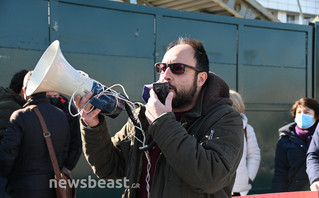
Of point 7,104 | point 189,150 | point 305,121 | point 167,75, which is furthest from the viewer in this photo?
point 305,121

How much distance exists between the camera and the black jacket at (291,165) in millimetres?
4570

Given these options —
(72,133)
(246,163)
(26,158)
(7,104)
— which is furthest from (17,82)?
(246,163)

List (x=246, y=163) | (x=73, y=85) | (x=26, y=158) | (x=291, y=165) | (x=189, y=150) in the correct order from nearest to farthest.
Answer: (x=189, y=150) < (x=73, y=85) < (x=26, y=158) < (x=246, y=163) < (x=291, y=165)

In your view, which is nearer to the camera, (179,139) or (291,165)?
(179,139)

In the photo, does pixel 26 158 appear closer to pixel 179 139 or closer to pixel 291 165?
pixel 179 139

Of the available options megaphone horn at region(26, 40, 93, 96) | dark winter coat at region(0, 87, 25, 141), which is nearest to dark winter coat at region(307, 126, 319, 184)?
megaphone horn at region(26, 40, 93, 96)

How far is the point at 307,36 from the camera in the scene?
6336 mm

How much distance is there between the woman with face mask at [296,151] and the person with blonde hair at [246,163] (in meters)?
0.44

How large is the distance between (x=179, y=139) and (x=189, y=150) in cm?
8

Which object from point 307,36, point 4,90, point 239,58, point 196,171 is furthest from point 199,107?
point 307,36

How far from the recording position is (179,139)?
1971 mm

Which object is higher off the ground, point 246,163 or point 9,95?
point 9,95

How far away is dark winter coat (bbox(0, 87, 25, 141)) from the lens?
13.1 feet

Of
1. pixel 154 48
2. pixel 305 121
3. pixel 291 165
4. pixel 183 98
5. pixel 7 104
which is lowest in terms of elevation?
pixel 291 165
